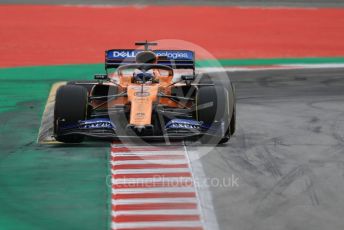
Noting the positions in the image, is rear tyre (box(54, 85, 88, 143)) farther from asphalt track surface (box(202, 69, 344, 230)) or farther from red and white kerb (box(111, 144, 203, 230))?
asphalt track surface (box(202, 69, 344, 230))

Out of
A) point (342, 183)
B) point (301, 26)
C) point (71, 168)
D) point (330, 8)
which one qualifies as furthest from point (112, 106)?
point (330, 8)

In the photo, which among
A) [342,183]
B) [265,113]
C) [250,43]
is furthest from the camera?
[250,43]

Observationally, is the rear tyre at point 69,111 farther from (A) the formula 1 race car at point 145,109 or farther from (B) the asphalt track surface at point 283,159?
(B) the asphalt track surface at point 283,159

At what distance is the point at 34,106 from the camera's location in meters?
18.4

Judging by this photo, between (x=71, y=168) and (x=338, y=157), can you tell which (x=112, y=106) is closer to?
(x=71, y=168)

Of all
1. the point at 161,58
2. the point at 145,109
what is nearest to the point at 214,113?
the point at 145,109

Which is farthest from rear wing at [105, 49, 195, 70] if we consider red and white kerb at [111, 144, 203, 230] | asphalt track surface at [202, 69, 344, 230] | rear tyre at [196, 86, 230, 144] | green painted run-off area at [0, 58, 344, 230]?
red and white kerb at [111, 144, 203, 230]

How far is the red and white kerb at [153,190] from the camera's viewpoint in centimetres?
1084

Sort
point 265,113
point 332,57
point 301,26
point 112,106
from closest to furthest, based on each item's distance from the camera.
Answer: point 112,106 → point 265,113 → point 332,57 → point 301,26

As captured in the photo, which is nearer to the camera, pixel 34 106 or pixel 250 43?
pixel 34 106

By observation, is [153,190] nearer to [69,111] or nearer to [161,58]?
[69,111]

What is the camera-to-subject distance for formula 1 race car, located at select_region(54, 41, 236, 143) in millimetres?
14258

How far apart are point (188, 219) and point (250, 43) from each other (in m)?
16.7

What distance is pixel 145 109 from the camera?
14.6 meters
